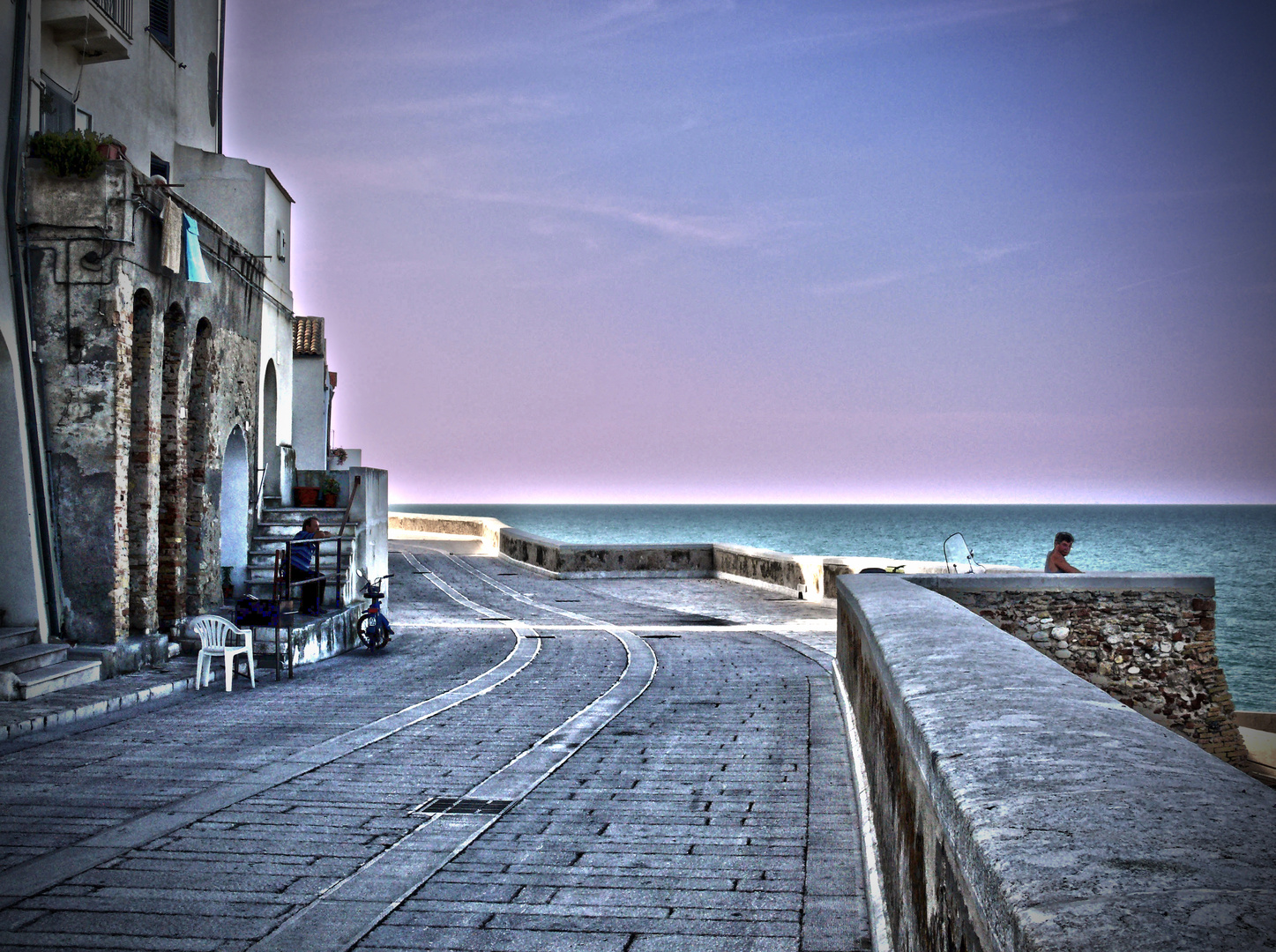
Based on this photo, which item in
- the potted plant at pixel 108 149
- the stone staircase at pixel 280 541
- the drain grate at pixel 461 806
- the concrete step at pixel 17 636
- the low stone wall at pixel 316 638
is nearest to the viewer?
the drain grate at pixel 461 806

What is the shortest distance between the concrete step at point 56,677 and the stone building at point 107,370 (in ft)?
1.85

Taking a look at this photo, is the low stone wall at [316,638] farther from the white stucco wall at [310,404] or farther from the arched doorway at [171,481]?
the white stucco wall at [310,404]

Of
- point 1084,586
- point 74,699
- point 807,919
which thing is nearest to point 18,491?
point 74,699

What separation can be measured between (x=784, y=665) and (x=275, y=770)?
24.5 ft

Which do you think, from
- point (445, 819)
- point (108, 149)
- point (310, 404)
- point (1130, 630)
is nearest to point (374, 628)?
point (108, 149)

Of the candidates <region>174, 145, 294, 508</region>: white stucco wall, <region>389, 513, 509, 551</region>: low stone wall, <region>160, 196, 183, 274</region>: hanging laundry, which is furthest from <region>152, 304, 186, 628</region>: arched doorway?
<region>389, 513, 509, 551</region>: low stone wall

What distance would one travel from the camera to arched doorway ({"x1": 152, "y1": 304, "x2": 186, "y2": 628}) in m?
13.8

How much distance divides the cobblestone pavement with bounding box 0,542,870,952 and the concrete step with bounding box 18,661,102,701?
913mm

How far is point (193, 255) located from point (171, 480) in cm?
299

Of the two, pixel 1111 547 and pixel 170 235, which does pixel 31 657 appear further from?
pixel 1111 547

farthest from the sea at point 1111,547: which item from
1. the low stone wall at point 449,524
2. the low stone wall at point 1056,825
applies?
the low stone wall at point 1056,825

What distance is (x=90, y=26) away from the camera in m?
13.4

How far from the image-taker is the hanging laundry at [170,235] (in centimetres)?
1288

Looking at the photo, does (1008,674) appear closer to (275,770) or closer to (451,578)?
(275,770)
